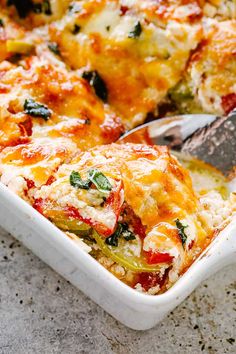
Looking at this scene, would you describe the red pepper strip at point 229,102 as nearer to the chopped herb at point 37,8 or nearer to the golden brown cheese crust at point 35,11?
the golden brown cheese crust at point 35,11

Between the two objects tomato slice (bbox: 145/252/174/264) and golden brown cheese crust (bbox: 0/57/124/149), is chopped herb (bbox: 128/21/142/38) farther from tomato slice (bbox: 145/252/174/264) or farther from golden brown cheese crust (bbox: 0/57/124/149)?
tomato slice (bbox: 145/252/174/264)

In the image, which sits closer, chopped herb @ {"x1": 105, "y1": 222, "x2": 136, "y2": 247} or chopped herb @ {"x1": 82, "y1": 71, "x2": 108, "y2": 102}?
chopped herb @ {"x1": 105, "y1": 222, "x2": 136, "y2": 247}

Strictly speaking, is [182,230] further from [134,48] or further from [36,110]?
[134,48]

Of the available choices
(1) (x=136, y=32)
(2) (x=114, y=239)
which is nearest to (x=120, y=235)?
(2) (x=114, y=239)

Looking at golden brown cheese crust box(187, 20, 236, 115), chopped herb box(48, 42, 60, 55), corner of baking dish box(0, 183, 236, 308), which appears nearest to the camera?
corner of baking dish box(0, 183, 236, 308)

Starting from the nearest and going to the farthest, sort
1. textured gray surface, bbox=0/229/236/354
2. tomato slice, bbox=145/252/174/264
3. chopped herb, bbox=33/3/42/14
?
tomato slice, bbox=145/252/174/264, textured gray surface, bbox=0/229/236/354, chopped herb, bbox=33/3/42/14

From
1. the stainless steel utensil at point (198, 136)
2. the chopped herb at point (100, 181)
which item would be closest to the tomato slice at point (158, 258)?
the chopped herb at point (100, 181)

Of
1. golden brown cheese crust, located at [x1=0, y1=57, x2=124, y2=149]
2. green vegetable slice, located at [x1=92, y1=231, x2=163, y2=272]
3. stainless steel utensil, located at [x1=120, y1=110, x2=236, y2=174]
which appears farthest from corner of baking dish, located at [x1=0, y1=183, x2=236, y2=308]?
stainless steel utensil, located at [x1=120, y1=110, x2=236, y2=174]
